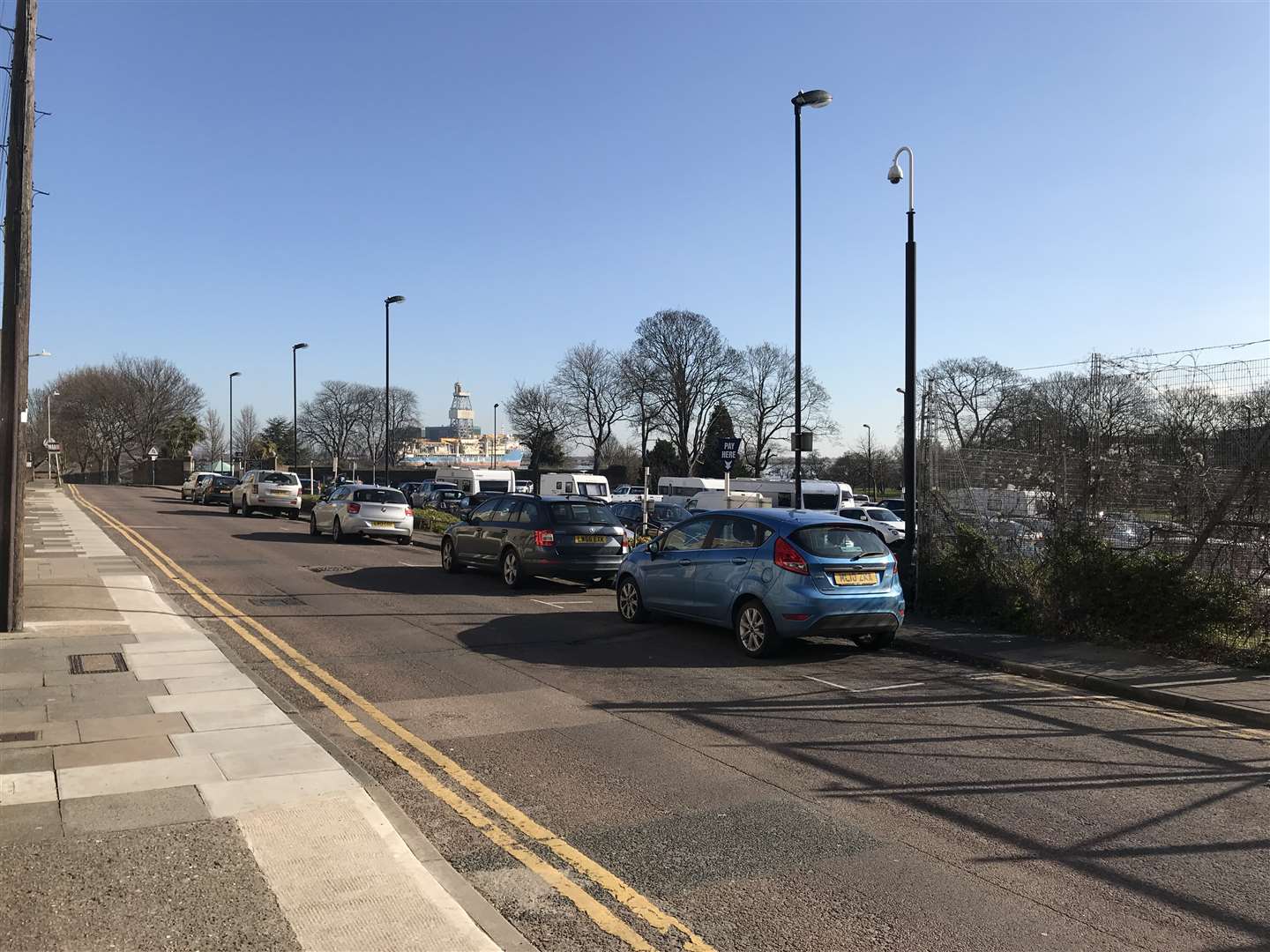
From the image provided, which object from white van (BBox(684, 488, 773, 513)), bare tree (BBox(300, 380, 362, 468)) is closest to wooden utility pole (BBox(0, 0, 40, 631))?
white van (BBox(684, 488, 773, 513))

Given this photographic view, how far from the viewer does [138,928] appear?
406 cm

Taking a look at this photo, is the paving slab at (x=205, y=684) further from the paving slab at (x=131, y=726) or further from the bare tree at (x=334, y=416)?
the bare tree at (x=334, y=416)

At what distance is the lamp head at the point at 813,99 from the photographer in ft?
55.1

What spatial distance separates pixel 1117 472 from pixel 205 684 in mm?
10053

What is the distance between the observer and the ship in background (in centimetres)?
12812

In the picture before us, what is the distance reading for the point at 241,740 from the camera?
22.8 feet

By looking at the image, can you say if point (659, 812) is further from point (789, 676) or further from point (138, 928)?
point (789, 676)

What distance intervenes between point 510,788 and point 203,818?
1.74 metres

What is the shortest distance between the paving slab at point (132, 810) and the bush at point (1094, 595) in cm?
961

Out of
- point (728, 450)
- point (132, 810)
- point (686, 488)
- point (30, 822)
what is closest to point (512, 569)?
point (728, 450)

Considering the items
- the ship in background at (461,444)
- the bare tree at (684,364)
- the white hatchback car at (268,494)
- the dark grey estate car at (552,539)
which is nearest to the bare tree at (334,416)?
the ship in background at (461,444)

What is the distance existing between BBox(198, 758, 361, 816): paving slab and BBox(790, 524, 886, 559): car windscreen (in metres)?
5.77

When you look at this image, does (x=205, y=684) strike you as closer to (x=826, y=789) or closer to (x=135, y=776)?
(x=135, y=776)

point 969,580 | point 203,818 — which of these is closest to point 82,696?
point 203,818
